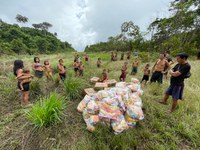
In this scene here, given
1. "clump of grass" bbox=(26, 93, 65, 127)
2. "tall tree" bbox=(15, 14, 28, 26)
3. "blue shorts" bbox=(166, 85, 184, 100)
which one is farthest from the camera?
"tall tree" bbox=(15, 14, 28, 26)

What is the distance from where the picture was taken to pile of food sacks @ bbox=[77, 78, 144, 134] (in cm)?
202

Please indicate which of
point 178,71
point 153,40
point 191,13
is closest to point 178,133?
point 178,71

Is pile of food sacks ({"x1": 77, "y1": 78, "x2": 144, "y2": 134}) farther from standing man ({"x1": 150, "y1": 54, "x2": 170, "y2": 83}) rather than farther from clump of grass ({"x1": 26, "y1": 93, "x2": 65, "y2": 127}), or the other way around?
standing man ({"x1": 150, "y1": 54, "x2": 170, "y2": 83})

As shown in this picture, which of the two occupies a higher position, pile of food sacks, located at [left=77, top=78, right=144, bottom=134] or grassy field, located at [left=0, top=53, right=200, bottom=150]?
pile of food sacks, located at [left=77, top=78, right=144, bottom=134]

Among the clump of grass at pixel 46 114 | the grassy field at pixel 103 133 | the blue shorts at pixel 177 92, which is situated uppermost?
the blue shorts at pixel 177 92

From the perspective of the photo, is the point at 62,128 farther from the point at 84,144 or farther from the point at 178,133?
the point at 178,133

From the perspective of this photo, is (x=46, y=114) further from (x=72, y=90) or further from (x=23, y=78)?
(x=23, y=78)

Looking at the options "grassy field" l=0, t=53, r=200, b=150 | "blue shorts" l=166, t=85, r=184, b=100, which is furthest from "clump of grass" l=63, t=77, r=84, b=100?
"blue shorts" l=166, t=85, r=184, b=100

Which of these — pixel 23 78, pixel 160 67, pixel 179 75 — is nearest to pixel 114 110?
pixel 179 75

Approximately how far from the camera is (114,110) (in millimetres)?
2055

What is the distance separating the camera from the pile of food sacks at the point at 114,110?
2.02 m

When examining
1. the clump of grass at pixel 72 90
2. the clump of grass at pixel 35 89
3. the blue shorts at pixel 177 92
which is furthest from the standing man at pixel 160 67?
the clump of grass at pixel 35 89

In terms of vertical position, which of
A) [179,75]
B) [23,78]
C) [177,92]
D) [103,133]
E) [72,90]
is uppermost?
[179,75]

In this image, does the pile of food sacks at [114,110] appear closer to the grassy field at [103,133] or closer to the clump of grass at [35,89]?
the grassy field at [103,133]
